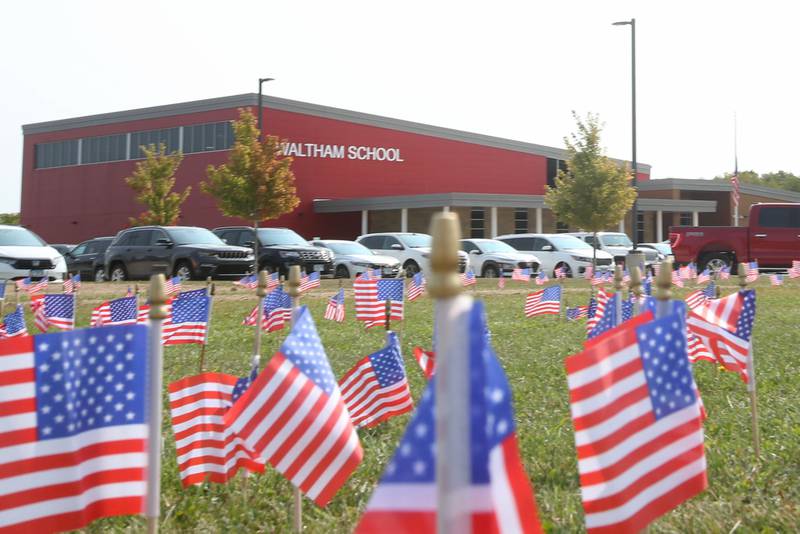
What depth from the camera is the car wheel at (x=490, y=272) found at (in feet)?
98.0

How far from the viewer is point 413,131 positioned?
170 feet

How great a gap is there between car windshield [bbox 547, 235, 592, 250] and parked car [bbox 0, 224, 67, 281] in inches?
619

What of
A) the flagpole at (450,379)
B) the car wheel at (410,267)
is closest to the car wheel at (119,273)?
the car wheel at (410,267)

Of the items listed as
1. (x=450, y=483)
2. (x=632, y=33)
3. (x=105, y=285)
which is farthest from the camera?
(x=632, y=33)

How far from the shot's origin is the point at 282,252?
26406 mm

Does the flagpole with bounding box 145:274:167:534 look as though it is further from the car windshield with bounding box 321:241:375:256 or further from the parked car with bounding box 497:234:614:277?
the parked car with bounding box 497:234:614:277

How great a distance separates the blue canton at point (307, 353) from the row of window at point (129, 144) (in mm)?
42286

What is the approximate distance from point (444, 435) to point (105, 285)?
2165cm

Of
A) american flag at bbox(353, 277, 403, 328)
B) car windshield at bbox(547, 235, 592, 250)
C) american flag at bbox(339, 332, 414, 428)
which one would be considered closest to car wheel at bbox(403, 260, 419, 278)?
car windshield at bbox(547, 235, 592, 250)

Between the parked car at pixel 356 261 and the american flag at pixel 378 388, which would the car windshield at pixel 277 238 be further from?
the american flag at pixel 378 388

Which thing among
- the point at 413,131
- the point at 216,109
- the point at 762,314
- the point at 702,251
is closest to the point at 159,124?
the point at 216,109

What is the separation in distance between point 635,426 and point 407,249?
26807mm

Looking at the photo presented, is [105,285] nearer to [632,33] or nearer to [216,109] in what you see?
[632,33]

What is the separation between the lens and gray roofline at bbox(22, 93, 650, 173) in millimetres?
45494
